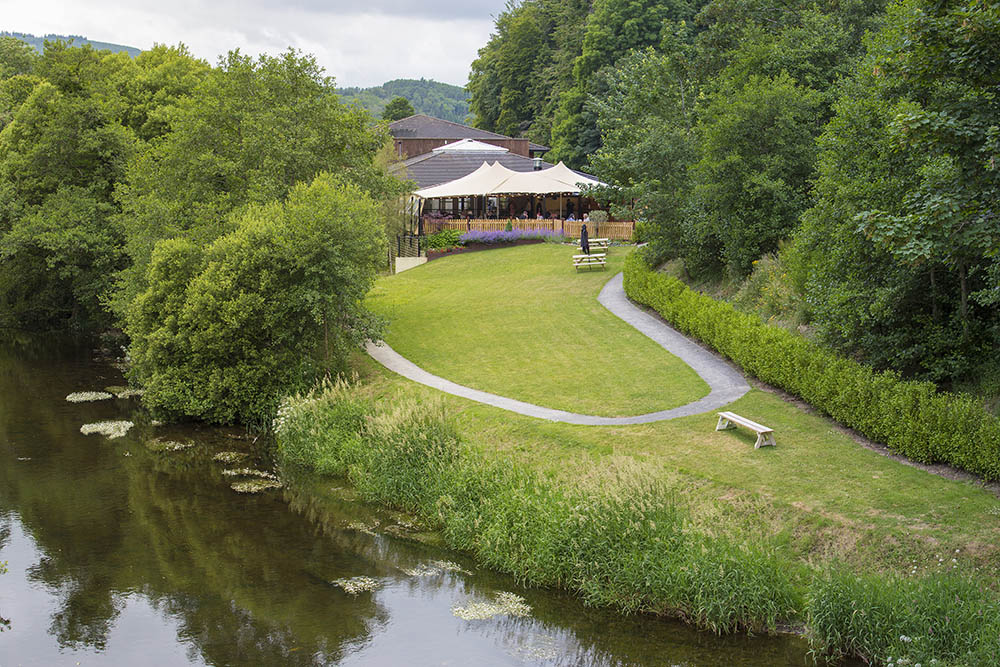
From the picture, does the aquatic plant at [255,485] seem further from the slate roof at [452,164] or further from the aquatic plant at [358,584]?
the slate roof at [452,164]

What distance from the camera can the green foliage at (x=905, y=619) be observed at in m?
10.5

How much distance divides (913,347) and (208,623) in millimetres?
13353

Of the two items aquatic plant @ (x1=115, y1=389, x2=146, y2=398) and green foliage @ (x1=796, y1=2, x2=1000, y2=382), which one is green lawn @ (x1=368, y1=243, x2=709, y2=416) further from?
aquatic plant @ (x1=115, y1=389, x2=146, y2=398)

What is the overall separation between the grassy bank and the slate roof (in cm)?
3510

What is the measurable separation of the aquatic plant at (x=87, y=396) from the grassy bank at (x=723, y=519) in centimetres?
1091

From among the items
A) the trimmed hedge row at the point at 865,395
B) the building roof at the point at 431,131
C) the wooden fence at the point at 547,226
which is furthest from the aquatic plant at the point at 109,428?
the building roof at the point at 431,131

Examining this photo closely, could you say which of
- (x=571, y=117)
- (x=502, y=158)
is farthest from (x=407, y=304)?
(x=571, y=117)

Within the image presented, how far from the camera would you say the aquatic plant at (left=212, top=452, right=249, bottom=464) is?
67.1ft

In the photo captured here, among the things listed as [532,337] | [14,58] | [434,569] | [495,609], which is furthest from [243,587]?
[14,58]

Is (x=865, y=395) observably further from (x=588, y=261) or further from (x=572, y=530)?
(x=588, y=261)

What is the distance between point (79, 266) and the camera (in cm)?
3441

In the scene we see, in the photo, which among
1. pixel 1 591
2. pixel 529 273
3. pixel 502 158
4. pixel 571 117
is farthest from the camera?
pixel 571 117

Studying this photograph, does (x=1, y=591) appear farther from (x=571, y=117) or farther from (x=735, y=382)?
(x=571, y=117)

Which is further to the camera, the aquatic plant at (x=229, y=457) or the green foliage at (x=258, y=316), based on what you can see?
the green foliage at (x=258, y=316)
